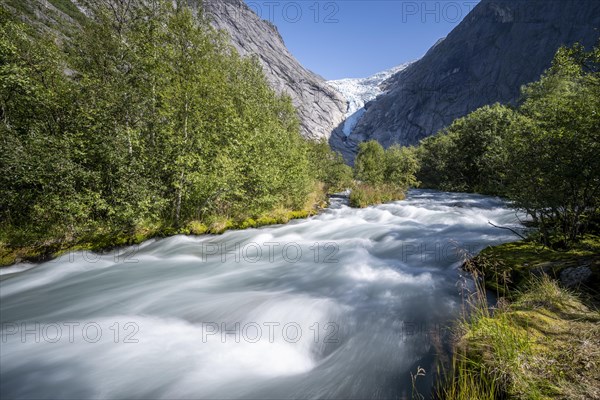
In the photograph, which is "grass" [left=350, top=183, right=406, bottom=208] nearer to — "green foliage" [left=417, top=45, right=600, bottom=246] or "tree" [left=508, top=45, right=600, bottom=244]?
"green foliage" [left=417, top=45, right=600, bottom=246]

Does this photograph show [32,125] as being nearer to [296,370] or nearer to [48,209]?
[48,209]

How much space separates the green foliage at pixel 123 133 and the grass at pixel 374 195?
10436 mm

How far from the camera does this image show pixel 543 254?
19.7ft

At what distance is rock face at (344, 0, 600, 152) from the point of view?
82938 millimetres

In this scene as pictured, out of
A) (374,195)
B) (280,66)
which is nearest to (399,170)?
(374,195)

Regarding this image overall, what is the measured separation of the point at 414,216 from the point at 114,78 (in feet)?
57.2

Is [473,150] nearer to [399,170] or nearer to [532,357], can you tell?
[399,170]

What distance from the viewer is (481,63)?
342 feet

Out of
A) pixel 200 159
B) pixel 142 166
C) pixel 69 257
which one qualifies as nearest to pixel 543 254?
pixel 200 159

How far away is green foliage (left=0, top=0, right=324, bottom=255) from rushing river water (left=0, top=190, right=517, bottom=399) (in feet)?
6.16

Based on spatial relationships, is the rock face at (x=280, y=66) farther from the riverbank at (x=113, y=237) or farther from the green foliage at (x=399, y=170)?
the riverbank at (x=113, y=237)

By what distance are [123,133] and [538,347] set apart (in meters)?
12.1

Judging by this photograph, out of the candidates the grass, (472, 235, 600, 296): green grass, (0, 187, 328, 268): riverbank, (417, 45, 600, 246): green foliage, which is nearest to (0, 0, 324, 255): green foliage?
(0, 187, 328, 268): riverbank

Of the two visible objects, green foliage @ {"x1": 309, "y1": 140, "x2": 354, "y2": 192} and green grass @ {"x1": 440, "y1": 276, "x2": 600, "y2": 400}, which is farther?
green foliage @ {"x1": 309, "y1": 140, "x2": 354, "y2": 192}
